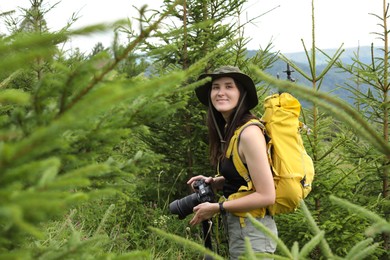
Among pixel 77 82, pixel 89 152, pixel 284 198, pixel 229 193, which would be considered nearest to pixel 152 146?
pixel 229 193

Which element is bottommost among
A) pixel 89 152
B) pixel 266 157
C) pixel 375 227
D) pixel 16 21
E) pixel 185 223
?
pixel 185 223

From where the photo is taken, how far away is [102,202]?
5414mm

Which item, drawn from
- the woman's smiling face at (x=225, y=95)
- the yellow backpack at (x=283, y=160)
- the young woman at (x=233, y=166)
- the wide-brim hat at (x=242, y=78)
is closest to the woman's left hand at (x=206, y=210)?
the young woman at (x=233, y=166)

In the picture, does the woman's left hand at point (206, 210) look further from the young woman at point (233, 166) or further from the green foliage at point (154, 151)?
the green foliage at point (154, 151)

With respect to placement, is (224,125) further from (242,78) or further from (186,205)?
(186,205)

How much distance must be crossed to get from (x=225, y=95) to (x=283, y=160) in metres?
0.62

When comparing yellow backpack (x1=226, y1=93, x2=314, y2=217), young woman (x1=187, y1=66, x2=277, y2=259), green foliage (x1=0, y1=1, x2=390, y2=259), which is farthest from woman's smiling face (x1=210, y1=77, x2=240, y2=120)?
green foliage (x1=0, y1=1, x2=390, y2=259)

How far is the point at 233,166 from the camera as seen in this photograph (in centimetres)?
266

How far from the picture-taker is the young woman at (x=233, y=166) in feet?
8.14

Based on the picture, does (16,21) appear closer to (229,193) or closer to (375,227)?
(229,193)

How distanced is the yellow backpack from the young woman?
0.05m

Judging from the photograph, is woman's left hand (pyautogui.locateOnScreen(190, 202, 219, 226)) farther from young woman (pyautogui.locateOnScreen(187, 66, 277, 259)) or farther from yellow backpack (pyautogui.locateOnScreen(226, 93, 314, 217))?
yellow backpack (pyautogui.locateOnScreen(226, 93, 314, 217))

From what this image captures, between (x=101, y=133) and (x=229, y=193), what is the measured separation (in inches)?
68.1

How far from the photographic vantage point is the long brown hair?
276 centimetres
